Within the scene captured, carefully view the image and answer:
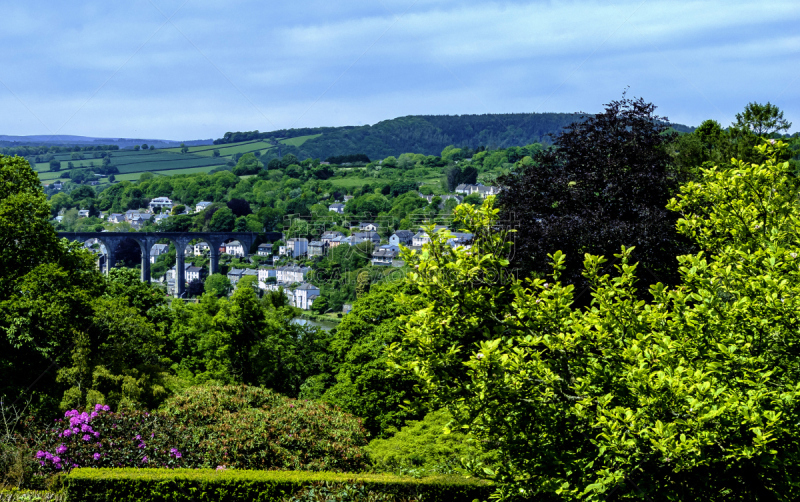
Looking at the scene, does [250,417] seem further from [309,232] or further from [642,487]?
[309,232]

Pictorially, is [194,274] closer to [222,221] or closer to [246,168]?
[222,221]

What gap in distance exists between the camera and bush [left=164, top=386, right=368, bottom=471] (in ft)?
38.3

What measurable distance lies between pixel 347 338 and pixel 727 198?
1698 cm

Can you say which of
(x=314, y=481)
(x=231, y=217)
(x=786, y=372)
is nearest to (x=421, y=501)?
(x=314, y=481)

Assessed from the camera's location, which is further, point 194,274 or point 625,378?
point 194,274

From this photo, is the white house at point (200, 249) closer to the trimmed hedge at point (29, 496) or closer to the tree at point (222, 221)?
the tree at point (222, 221)

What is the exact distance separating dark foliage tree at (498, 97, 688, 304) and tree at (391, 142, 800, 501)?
5480 millimetres

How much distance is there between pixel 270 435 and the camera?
12.0 m

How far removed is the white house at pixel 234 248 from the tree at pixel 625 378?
112 metres

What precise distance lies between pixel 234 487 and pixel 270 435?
5.01ft

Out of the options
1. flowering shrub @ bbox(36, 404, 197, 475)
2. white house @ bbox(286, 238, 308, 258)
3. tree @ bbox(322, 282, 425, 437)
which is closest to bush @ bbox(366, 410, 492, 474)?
flowering shrub @ bbox(36, 404, 197, 475)

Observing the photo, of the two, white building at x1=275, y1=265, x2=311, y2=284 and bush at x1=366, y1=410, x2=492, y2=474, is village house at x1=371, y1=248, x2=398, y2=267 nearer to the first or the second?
white building at x1=275, y1=265, x2=311, y2=284

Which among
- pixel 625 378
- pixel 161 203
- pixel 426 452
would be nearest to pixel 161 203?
pixel 161 203

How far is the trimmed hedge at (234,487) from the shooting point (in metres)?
10.5
